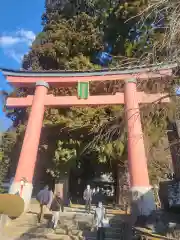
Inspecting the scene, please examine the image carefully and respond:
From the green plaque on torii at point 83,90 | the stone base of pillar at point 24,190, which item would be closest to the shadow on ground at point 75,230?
the stone base of pillar at point 24,190

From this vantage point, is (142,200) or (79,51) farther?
(79,51)

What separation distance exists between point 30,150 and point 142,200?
179 inches

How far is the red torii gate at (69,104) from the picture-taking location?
25.9ft

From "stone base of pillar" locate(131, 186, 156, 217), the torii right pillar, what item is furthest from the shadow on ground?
the torii right pillar

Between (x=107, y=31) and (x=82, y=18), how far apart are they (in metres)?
1.92

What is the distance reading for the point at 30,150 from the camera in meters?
8.67

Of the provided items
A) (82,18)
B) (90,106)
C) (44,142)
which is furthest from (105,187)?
(82,18)

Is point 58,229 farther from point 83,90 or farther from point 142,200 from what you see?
point 83,90

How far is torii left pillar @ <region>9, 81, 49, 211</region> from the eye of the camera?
7992 mm

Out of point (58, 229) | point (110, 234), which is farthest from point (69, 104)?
point (110, 234)

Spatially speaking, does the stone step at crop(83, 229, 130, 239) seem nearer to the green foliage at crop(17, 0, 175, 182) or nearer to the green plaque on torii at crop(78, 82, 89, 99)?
the green foliage at crop(17, 0, 175, 182)

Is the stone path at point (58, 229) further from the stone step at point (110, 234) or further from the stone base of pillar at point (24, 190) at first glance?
the stone base of pillar at point (24, 190)

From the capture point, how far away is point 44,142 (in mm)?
11391

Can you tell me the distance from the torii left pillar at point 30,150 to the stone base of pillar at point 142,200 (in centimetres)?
378
